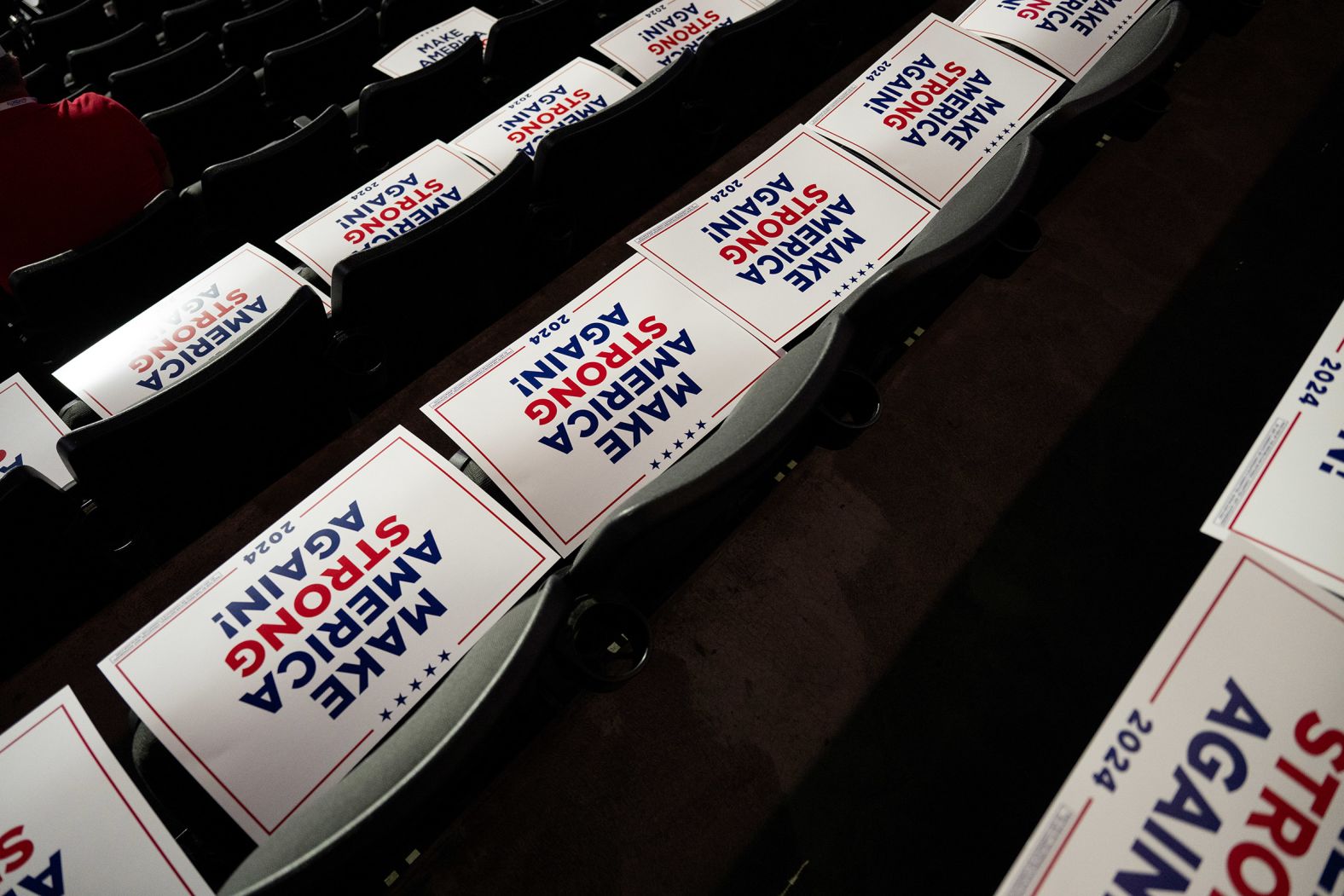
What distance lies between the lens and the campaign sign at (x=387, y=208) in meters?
1.75

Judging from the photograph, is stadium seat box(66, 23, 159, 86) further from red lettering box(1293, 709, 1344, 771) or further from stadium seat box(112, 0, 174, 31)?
red lettering box(1293, 709, 1344, 771)

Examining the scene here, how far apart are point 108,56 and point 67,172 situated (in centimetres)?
137

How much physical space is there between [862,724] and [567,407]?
82 centimetres

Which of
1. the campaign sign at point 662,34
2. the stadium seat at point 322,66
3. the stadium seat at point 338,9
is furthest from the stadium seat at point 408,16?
the campaign sign at point 662,34

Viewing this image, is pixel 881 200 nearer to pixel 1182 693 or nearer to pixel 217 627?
pixel 1182 693

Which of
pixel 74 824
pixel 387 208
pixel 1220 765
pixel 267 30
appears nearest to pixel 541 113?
pixel 387 208

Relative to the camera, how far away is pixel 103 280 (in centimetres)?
187

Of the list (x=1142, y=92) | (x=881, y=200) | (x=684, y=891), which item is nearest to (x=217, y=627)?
(x=684, y=891)

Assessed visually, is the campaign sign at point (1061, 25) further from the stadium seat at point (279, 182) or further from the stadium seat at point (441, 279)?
the stadium seat at point (279, 182)

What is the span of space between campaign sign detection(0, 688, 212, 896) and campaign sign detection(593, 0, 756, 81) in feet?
6.89

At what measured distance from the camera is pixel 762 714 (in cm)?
142

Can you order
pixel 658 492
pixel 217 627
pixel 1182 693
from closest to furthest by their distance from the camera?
1. pixel 1182 693
2. pixel 658 492
3. pixel 217 627

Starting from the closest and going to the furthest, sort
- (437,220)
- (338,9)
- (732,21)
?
(437,220), (732,21), (338,9)

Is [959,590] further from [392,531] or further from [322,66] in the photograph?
[322,66]
